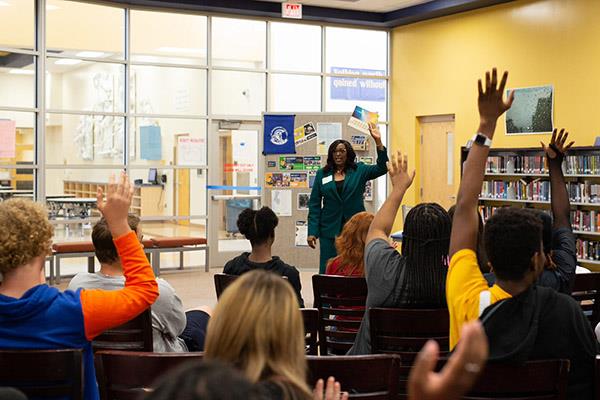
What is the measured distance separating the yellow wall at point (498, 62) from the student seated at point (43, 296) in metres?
8.79

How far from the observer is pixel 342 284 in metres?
4.33

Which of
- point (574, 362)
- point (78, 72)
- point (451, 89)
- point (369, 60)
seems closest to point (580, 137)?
point (451, 89)

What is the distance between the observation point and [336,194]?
7031 millimetres

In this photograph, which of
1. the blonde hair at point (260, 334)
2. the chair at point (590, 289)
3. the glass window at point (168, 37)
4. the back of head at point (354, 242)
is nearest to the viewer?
the blonde hair at point (260, 334)

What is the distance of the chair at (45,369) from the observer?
231 centimetres

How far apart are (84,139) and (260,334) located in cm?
1053

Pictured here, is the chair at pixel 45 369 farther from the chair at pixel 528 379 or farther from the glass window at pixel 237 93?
the glass window at pixel 237 93

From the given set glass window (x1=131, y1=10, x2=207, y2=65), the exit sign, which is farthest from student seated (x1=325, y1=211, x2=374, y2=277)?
the exit sign

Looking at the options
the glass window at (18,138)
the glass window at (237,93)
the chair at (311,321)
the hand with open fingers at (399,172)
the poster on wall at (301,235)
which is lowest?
the poster on wall at (301,235)

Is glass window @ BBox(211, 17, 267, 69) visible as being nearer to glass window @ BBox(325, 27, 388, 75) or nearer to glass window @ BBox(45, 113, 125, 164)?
glass window @ BBox(325, 27, 388, 75)

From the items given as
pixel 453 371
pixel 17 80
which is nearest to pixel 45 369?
pixel 453 371

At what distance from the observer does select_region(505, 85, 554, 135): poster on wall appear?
10812 mm

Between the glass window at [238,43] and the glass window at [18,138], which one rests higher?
the glass window at [238,43]

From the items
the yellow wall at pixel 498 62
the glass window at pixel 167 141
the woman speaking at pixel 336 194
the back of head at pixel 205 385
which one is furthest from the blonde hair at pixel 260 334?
the glass window at pixel 167 141
